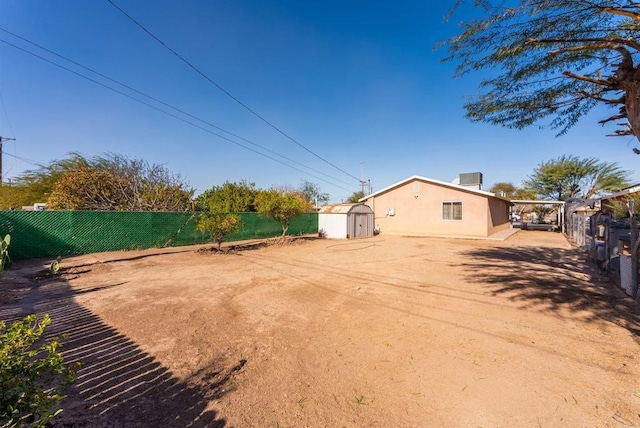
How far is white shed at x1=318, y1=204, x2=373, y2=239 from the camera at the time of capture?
17750mm

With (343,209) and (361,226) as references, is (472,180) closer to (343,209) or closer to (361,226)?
(361,226)

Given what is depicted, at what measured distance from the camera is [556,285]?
A: 20.5 ft

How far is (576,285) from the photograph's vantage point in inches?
246

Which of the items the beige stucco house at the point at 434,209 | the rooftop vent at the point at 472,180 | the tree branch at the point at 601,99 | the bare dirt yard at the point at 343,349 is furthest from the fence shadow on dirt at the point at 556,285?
the rooftop vent at the point at 472,180

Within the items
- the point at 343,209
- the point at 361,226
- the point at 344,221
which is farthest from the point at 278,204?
the point at 361,226

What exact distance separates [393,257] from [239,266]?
564 centimetres

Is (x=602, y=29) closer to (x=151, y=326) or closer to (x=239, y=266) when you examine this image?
(x=151, y=326)

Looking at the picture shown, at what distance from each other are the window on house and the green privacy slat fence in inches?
607

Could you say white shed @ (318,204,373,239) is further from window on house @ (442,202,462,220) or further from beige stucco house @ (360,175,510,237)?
window on house @ (442,202,462,220)

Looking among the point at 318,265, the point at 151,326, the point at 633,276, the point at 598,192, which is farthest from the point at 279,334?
the point at 598,192

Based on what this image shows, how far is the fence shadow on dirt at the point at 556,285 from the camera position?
4648 mm

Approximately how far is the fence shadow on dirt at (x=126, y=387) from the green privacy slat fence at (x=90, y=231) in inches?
308

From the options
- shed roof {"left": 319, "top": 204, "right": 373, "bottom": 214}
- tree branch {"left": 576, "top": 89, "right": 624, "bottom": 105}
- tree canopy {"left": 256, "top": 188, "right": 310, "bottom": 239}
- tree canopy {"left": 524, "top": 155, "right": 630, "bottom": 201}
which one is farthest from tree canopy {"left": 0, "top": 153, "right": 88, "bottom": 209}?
tree canopy {"left": 524, "top": 155, "right": 630, "bottom": 201}

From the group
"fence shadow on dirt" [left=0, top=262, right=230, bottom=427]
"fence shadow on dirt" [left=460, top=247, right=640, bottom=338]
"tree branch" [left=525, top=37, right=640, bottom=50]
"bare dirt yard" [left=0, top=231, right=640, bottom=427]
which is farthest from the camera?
"fence shadow on dirt" [left=460, top=247, right=640, bottom=338]
